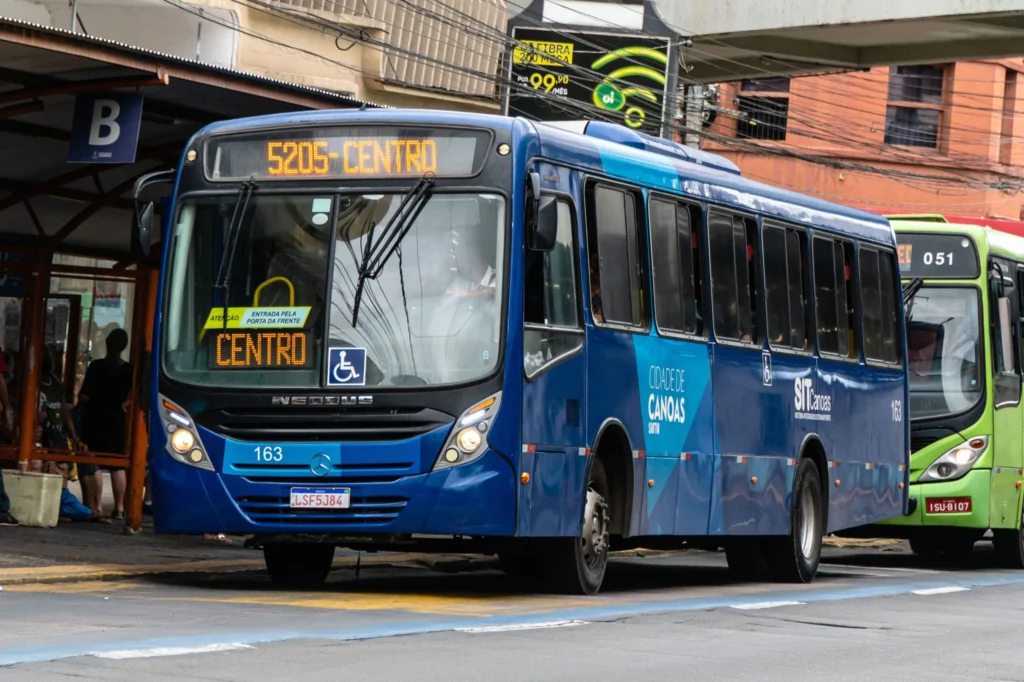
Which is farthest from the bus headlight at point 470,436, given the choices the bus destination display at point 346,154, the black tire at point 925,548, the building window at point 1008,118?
the building window at point 1008,118

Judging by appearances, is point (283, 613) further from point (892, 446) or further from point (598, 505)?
point (892, 446)

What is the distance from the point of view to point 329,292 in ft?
41.1

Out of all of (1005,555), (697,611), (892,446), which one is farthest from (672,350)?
(1005,555)

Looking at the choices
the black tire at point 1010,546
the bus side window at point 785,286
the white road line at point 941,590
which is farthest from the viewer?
the black tire at point 1010,546

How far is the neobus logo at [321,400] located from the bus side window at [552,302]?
1030mm

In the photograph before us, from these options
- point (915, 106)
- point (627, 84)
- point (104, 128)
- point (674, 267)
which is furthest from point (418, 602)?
point (915, 106)

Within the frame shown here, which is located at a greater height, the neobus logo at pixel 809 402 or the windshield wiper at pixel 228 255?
the windshield wiper at pixel 228 255

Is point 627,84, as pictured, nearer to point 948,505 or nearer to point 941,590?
point 948,505

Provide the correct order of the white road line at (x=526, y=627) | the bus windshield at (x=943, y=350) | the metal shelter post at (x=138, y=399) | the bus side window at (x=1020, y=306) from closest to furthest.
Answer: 1. the white road line at (x=526, y=627)
2. the metal shelter post at (x=138, y=399)
3. the bus windshield at (x=943, y=350)
4. the bus side window at (x=1020, y=306)

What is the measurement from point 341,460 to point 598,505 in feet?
6.36

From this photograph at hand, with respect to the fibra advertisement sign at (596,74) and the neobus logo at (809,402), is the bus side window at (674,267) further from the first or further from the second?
the fibra advertisement sign at (596,74)

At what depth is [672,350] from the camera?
14.4 m

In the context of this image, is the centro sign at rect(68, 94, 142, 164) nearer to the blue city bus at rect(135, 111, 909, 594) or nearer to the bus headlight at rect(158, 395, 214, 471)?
the blue city bus at rect(135, 111, 909, 594)

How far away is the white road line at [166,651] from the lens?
871 centimetres
